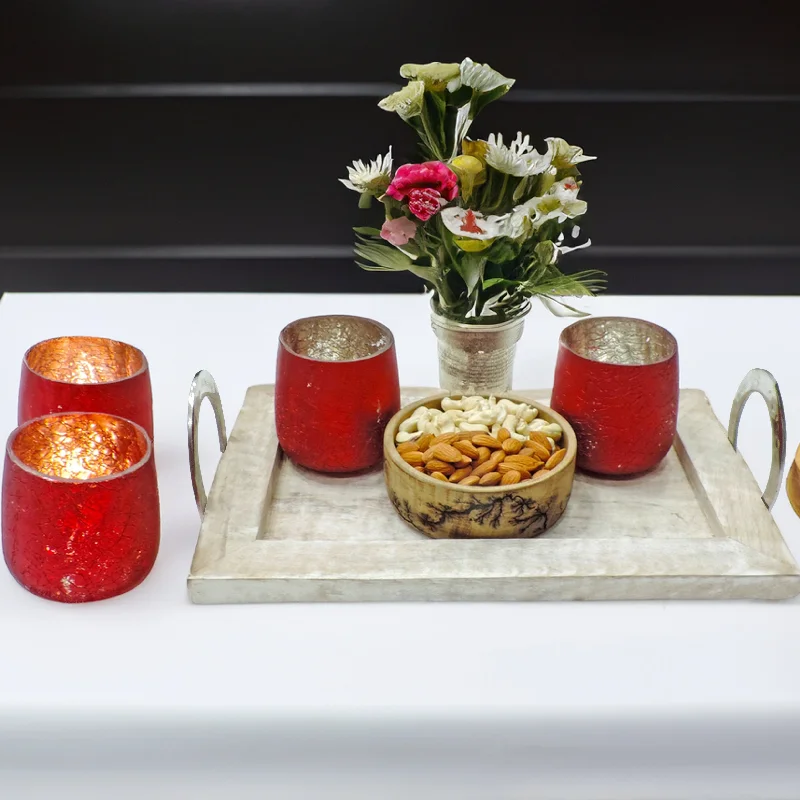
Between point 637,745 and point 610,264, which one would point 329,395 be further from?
point 610,264

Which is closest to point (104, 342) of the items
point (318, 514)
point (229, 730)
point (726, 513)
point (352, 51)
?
point (318, 514)

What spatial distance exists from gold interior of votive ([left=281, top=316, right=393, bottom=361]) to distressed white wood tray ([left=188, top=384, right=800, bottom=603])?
107 mm

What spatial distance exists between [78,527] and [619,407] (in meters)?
0.43

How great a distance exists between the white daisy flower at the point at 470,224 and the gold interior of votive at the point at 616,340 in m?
0.12

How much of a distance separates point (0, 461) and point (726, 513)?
63cm

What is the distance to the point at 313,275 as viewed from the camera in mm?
2346

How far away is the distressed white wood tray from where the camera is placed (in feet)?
2.58

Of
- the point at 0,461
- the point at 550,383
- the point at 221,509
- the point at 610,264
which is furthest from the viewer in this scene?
the point at 610,264

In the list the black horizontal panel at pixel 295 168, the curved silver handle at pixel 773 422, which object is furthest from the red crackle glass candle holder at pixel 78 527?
the black horizontal panel at pixel 295 168

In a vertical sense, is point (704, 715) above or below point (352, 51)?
below

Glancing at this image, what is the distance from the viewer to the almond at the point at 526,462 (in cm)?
82

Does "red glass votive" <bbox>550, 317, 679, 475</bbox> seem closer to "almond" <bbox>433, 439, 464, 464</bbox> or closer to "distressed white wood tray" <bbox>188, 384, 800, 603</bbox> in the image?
"distressed white wood tray" <bbox>188, 384, 800, 603</bbox>

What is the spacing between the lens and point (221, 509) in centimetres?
86

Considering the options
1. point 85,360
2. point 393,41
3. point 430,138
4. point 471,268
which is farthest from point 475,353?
point 393,41
